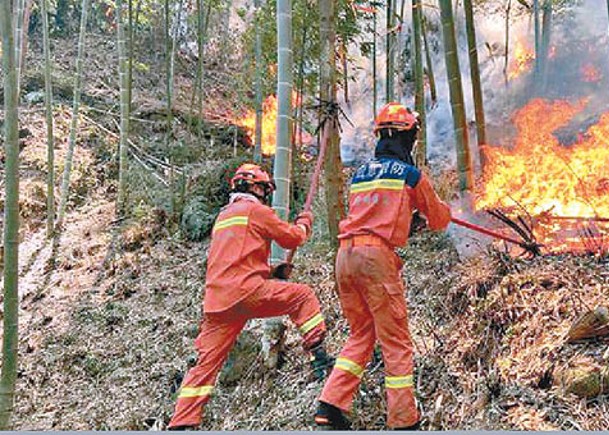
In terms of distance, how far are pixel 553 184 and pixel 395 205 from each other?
3.26 metres

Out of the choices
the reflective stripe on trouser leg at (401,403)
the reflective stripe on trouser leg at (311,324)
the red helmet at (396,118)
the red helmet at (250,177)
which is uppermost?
the red helmet at (396,118)

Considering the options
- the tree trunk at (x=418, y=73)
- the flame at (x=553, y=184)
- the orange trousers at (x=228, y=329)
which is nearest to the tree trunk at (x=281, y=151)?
the orange trousers at (x=228, y=329)

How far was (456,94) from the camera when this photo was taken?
5043 mm

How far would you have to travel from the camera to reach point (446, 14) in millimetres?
5023

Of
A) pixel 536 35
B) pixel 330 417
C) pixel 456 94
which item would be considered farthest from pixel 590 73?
pixel 330 417

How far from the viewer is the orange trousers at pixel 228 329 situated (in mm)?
3557

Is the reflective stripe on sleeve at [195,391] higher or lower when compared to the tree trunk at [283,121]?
lower

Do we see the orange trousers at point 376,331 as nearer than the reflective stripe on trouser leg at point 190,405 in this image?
Yes

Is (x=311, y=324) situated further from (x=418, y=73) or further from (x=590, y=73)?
(x=590, y=73)

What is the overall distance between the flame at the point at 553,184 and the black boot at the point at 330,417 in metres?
2.71

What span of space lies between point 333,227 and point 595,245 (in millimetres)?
2418

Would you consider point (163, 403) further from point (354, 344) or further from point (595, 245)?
point (595, 245)

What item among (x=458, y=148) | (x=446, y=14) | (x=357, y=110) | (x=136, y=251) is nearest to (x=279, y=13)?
(x=446, y=14)

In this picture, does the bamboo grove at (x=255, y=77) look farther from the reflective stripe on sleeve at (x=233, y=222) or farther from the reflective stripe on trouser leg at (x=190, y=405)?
the reflective stripe on trouser leg at (x=190, y=405)
